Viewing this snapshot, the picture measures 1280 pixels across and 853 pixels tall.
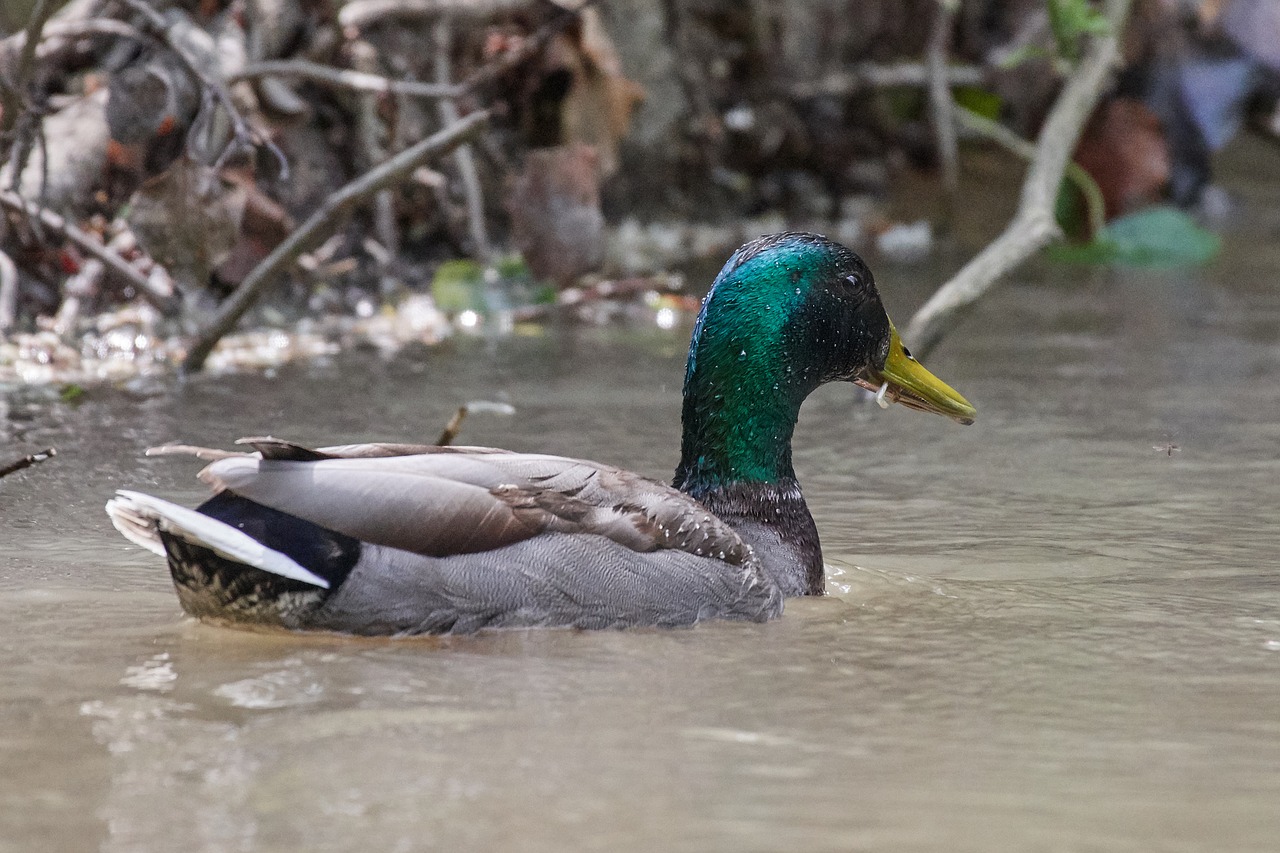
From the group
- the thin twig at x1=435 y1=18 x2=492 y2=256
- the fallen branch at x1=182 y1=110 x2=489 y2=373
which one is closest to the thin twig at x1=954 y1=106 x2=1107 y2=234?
the thin twig at x1=435 y1=18 x2=492 y2=256

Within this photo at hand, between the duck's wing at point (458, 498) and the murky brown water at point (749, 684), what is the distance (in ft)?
0.67

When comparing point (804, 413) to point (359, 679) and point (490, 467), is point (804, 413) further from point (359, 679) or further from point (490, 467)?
point (359, 679)

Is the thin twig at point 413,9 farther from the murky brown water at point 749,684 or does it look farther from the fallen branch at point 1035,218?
the murky brown water at point 749,684

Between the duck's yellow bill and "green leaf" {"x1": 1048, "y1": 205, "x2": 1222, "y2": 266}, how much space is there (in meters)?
5.64

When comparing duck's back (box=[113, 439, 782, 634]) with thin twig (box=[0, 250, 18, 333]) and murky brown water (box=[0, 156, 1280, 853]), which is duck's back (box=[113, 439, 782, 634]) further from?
thin twig (box=[0, 250, 18, 333])

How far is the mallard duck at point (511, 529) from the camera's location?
149 inches

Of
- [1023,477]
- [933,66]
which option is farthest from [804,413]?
[933,66]

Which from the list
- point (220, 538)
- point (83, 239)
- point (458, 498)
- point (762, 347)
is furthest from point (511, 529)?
point (83, 239)

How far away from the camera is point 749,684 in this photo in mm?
3639

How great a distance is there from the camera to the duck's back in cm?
378

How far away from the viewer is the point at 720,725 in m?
3.35

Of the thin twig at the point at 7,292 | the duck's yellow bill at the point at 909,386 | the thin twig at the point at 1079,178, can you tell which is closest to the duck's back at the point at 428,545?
the duck's yellow bill at the point at 909,386

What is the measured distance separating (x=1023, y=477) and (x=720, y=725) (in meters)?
2.56

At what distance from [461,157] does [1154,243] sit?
372 centimetres
